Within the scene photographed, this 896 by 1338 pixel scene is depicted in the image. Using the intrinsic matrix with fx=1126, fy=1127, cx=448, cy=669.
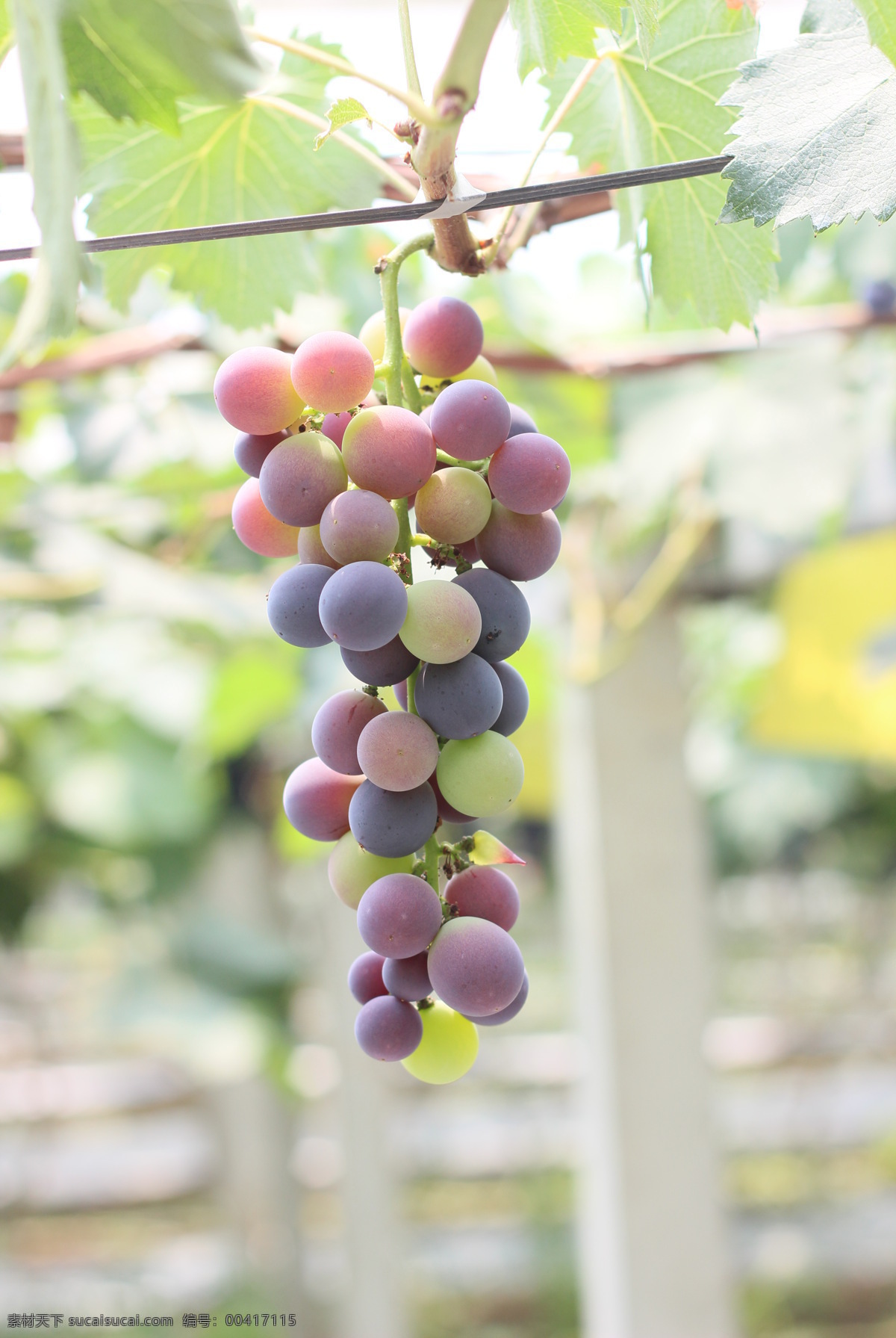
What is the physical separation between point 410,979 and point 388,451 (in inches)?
6.5

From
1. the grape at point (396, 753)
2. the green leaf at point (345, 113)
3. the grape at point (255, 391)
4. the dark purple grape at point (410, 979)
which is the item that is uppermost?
the green leaf at point (345, 113)

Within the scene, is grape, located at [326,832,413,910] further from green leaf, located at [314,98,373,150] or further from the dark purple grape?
green leaf, located at [314,98,373,150]

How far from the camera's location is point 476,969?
330 mm

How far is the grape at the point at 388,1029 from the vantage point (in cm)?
35

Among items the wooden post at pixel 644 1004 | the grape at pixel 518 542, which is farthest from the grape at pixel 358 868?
the wooden post at pixel 644 1004

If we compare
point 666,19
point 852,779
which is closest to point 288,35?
point 666,19

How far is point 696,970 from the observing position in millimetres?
1562

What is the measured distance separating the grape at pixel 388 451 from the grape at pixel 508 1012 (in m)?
0.15

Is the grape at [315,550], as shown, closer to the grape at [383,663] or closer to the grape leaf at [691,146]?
the grape at [383,663]

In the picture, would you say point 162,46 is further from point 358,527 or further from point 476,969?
point 476,969

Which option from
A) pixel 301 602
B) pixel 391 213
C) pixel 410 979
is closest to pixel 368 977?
pixel 410 979

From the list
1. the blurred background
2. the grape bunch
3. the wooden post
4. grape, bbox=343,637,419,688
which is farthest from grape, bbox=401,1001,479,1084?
the wooden post

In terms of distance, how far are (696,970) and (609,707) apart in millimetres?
384

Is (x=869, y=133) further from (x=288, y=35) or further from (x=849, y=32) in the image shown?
(x=288, y=35)
